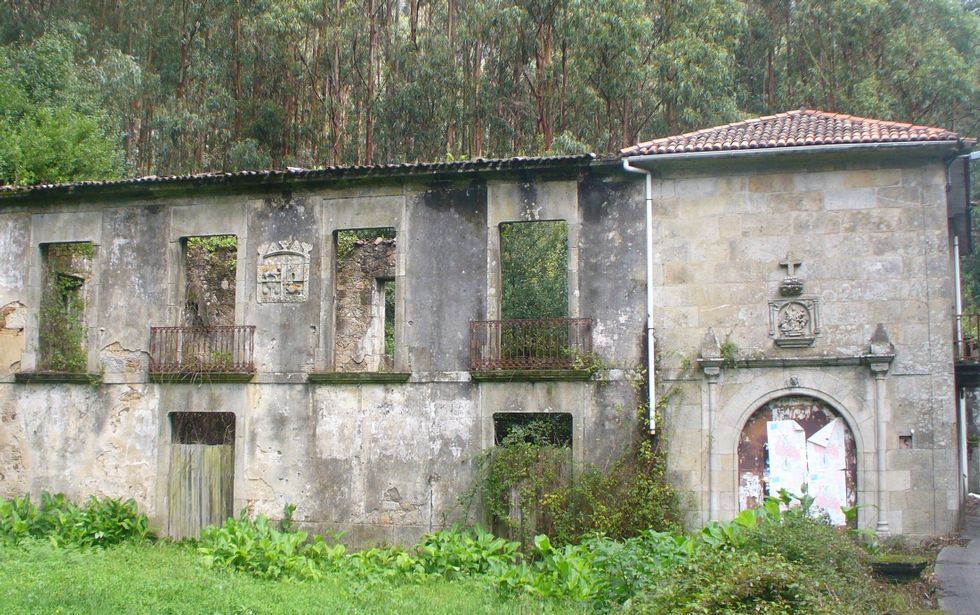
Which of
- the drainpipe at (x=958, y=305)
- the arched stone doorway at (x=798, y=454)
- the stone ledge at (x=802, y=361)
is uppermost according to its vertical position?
the drainpipe at (x=958, y=305)

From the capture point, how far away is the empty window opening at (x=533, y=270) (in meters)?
24.1

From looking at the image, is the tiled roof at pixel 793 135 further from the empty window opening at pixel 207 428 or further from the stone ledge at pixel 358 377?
the empty window opening at pixel 207 428

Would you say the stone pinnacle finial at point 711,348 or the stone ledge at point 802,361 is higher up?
the stone pinnacle finial at point 711,348

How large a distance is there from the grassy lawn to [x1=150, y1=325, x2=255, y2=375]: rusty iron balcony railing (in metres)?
3.78

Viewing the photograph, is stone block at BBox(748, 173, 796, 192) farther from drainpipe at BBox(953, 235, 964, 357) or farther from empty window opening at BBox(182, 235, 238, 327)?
empty window opening at BBox(182, 235, 238, 327)

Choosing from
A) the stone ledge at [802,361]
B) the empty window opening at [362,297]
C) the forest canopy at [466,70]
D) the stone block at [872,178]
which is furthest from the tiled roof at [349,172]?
the forest canopy at [466,70]

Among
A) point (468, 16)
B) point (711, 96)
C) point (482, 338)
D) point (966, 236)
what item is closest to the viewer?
point (482, 338)

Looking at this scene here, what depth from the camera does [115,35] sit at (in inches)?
1142

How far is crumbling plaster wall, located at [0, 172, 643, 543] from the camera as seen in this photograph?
1462cm

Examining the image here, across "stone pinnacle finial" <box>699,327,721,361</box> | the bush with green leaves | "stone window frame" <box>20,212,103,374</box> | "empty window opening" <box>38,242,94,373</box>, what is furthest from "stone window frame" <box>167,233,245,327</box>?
"stone pinnacle finial" <box>699,327,721,361</box>

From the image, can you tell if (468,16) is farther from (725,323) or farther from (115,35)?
(725,323)

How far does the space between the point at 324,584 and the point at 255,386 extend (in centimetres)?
489

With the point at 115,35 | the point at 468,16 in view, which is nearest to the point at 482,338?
the point at 468,16

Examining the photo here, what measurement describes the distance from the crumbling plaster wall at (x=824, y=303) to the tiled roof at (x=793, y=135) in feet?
1.56
